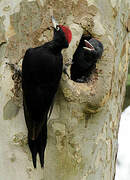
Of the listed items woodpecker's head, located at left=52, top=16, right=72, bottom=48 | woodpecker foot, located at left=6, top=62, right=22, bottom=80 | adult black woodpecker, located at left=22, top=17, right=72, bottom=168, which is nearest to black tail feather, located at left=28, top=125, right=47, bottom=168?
→ adult black woodpecker, located at left=22, top=17, right=72, bottom=168

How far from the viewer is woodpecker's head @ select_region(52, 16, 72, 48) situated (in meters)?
1.49

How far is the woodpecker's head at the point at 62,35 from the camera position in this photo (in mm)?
1489

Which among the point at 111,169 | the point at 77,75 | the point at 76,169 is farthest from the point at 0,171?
the point at 77,75

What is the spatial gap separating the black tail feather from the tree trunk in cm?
3

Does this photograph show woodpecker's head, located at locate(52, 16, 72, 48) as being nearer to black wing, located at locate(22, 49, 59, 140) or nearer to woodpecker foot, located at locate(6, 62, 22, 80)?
black wing, located at locate(22, 49, 59, 140)

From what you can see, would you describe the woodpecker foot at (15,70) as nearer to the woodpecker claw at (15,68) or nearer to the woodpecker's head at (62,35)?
the woodpecker claw at (15,68)

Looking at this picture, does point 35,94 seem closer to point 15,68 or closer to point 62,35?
→ point 15,68

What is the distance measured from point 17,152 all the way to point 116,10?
0.92m

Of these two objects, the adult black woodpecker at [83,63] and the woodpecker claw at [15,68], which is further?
the adult black woodpecker at [83,63]

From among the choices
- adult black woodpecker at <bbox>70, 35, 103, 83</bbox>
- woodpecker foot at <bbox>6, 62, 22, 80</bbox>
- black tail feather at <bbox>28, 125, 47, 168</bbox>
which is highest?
woodpecker foot at <bbox>6, 62, 22, 80</bbox>

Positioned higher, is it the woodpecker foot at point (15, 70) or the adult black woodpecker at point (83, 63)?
the woodpecker foot at point (15, 70)

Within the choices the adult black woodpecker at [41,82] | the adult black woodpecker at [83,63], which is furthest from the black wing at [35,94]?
the adult black woodpecker at [83,63]

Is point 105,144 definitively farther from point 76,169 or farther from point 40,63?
point 40,63

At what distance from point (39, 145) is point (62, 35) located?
1.77ft
